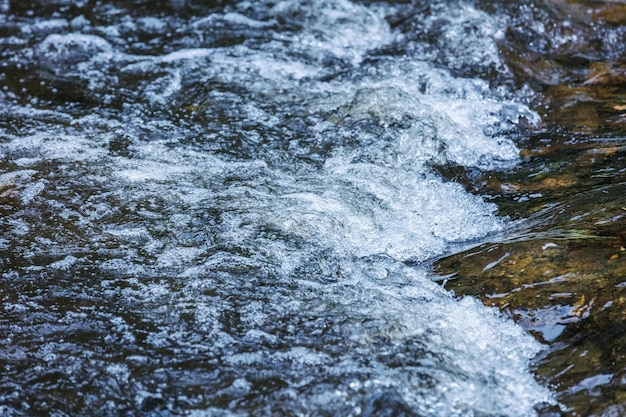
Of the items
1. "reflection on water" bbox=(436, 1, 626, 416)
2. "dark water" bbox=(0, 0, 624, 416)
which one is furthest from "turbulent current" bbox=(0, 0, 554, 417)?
"reflection on water" bbox=(436, 1, 626, 416)

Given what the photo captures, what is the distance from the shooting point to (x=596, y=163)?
3.71 m

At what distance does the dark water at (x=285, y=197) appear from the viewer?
2496 mm

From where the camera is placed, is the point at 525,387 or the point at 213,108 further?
the point at 213,108

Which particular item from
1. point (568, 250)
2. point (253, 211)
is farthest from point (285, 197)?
point (568, 250)

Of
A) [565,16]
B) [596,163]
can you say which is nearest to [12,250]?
[596,163]

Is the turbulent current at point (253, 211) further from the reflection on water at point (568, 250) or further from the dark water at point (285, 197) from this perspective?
the reflection on water at point (568, 250)

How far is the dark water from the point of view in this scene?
2.50m

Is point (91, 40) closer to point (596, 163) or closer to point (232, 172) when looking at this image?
point (232, 172)

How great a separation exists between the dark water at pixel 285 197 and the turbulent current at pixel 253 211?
1cm

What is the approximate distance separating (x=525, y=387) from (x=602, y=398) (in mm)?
265

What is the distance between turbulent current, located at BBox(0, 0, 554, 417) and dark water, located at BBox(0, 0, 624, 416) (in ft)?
0.04

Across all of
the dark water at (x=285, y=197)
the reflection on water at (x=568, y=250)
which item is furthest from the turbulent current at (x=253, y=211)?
the reflection on water at (x=568, y=250)

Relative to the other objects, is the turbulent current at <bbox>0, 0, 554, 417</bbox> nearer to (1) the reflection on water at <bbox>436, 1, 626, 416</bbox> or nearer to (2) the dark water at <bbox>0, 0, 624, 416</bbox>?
(2) the dark water at <bbox>0, 0, 624, 416</bbox>

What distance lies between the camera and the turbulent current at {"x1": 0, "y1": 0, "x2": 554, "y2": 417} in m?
2.49
